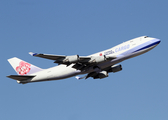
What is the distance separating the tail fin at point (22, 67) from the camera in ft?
175

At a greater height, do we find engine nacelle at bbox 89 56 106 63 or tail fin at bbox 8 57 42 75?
tail fin at bbox 8 57 42 75

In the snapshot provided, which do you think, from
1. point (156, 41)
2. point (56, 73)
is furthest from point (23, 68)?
point (156, 41)

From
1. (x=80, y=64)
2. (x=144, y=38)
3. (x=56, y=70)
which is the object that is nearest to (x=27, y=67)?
(x=56, y=70)

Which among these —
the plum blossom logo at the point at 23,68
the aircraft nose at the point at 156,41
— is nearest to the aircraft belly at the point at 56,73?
the plum blossom logo at the point at 23,68

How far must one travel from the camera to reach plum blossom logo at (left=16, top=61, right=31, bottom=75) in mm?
54244

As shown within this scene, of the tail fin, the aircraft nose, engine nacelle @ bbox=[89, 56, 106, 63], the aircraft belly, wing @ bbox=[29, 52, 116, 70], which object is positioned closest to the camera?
wing @ bbox=[29, 52, 116, 70]

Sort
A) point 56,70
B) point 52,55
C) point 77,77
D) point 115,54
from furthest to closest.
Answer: point 77,77, point 56,70, point 115,54, point 52,55

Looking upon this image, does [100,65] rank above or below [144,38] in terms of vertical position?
below

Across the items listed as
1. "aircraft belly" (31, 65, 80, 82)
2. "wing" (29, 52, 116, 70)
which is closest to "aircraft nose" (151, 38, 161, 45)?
"wing" (29, 52, 116, 70)

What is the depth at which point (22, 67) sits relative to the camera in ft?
181

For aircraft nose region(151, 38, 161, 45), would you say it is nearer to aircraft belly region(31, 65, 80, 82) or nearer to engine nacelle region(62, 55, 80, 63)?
engine nacelle region(62, 55, 80, 63)

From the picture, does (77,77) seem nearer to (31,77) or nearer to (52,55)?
(31,77)

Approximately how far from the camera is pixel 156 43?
45.5 metres

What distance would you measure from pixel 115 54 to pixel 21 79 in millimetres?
17720
